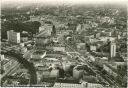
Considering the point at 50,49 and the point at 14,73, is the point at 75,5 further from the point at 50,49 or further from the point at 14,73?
the point at 14,73

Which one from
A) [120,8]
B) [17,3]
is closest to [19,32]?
[17,3]

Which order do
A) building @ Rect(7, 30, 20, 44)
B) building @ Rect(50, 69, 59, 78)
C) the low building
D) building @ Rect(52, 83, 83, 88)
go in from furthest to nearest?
building @ Rect(7, 30, 20, 44) → the low building → building @ Rect(50, 69, 59, 78) → building @ Rect(52, 83, 83, 88)

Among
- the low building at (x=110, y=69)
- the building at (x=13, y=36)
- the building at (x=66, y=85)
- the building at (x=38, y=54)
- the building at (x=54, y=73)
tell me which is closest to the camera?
the building at (x=66, y=85)

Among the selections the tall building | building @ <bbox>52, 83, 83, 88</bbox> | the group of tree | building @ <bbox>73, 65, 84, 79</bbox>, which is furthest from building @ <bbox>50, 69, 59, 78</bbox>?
the group of tree

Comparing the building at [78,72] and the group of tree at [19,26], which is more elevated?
the group of tree at [19,26]

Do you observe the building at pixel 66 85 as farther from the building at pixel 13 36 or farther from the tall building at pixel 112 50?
the building at pixel 13 36

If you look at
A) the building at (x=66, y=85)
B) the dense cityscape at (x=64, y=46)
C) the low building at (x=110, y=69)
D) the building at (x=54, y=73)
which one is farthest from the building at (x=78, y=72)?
the low building at (x=110, y=69)

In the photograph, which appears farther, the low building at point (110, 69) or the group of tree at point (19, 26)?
the group of tree at point (19, 26)

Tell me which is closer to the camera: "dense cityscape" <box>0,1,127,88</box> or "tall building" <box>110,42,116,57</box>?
"dense cityscape" <box>0,1,127,88</box>

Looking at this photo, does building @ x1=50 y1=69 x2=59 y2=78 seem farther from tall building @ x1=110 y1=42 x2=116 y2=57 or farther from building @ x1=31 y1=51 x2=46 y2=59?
tall building @ x1=110 y1=42 x2=116 y2=57
